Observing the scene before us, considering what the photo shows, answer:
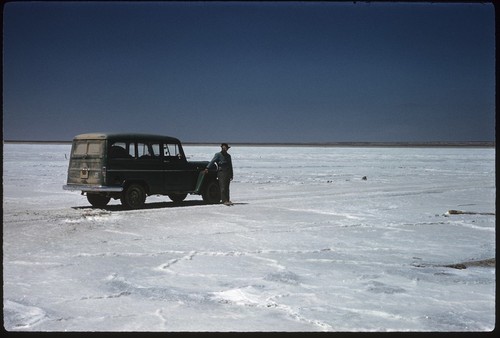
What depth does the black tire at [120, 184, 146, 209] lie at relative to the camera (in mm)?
13359

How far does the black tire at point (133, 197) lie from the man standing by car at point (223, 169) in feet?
6.14

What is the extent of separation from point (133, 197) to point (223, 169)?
2397 mm

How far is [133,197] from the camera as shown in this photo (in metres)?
A: 13.5

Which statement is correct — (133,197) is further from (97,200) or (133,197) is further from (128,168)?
(97,200)

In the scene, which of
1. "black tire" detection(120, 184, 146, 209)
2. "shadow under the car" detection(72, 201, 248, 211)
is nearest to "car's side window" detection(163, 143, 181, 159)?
"black tire" detection(120, 184, 146, 209)

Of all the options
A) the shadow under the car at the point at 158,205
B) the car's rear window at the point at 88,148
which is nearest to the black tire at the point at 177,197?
the shadow under the car at the point at 158,205

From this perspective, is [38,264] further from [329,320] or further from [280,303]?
[329,320]

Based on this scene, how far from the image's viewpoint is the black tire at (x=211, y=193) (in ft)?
49.2

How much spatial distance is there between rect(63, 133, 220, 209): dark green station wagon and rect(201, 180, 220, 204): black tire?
0.31 m

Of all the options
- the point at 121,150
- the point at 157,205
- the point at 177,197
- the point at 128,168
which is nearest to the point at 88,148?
the point at 121,150

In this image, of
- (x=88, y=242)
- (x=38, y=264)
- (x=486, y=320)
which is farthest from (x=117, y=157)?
(x=486, y=320)

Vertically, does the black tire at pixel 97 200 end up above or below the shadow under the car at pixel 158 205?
above

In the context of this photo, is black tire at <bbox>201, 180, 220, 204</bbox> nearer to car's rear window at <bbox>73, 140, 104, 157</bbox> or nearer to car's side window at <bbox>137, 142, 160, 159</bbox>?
car's side window at <bbox>137, 142, 160, 159</bbox>

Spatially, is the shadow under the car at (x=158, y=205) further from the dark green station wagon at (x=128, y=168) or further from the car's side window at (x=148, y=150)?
the car's side window at (x=148, y=150)
